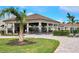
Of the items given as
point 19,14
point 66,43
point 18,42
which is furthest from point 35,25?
point 66,43

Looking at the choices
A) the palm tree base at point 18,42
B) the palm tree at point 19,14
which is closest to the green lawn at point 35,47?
the palm tree base at point 18,42

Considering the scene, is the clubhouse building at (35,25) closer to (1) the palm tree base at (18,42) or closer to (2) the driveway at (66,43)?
(2) the driveway at (66,43)

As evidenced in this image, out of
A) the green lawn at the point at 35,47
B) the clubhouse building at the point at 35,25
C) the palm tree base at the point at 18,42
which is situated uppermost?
the clubhouse building at the point at 35,25

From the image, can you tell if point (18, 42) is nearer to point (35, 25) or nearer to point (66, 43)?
point (35, 25)

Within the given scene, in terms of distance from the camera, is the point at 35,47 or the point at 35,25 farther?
the point at 35,25

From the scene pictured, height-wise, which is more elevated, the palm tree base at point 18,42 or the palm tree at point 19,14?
the palm tree at point 19,14

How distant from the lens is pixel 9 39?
24.6ft

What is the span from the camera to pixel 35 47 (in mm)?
7406

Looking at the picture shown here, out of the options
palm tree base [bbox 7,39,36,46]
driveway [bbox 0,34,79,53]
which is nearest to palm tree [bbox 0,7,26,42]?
palm tree base [bbox 7,39,36,46]

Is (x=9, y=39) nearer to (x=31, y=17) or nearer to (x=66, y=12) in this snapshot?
(x=31, y=17)

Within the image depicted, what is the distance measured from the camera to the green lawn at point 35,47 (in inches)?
289
